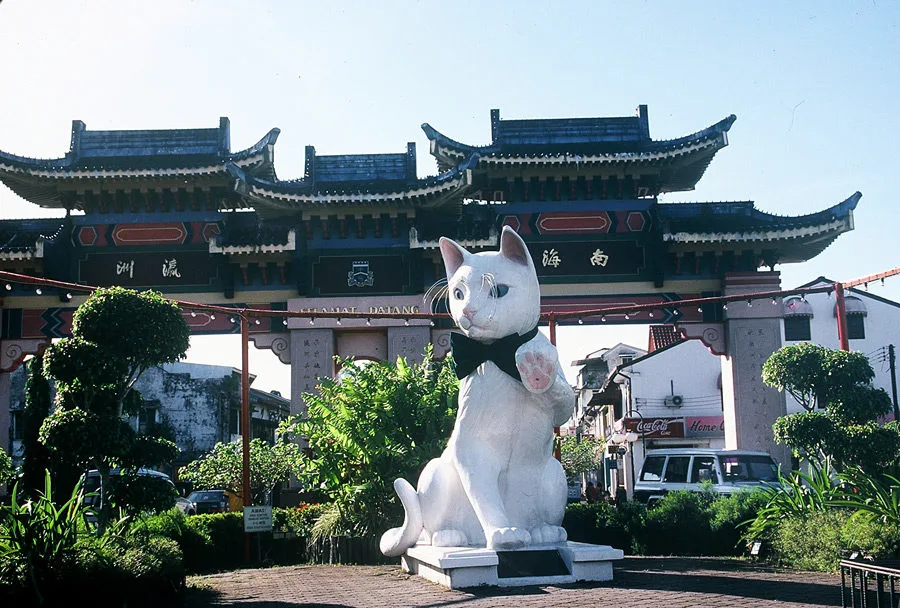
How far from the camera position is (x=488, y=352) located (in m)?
7.24

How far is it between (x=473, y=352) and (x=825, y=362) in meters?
5.84

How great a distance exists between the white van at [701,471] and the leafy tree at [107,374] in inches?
364

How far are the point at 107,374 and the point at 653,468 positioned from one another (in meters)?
11.8

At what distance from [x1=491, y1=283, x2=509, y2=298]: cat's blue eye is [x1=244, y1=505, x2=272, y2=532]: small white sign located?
569 cm

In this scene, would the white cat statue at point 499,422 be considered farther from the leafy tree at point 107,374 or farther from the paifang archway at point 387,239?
the paifang archway at point 387,239

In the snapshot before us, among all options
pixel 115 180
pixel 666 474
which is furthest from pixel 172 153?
pixel 666 474

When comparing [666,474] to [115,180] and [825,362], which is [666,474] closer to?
[825,362]

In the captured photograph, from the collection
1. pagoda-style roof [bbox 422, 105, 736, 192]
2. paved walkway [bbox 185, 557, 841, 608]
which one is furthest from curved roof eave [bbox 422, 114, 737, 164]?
paved walkway [bbox 185, 557, 841, 608]

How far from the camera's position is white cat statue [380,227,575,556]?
7.05 m

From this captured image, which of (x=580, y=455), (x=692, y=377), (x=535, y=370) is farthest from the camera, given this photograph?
(x=580, y=455)

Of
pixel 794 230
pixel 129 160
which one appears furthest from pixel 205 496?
pixel 794 230

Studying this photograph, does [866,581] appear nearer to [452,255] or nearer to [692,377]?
[452,255]

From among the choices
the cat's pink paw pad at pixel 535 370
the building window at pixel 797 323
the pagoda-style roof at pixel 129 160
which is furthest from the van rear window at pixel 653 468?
the building window at pixel 797 323

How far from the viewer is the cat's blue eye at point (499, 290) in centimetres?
721
